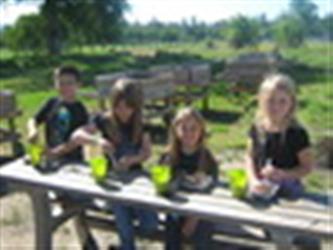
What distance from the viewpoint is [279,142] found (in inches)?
141

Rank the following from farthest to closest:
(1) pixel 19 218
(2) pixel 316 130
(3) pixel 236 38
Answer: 1. (3) pixel 236 38
2. (2) pixel 316 130
3. (1) pixel 19 218

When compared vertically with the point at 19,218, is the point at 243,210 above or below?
above

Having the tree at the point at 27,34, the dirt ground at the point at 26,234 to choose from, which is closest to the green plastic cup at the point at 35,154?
the dirt ground at the point at 26,234

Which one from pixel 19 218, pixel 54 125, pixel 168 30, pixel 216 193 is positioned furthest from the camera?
pixel 168 30

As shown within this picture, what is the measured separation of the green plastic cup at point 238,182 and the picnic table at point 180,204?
37mm

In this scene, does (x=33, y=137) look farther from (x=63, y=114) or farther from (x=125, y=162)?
(x=125, y=162)

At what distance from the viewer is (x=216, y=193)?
11.2 feet

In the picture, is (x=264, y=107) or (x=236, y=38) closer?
(x=264, y=107)

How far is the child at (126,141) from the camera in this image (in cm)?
392

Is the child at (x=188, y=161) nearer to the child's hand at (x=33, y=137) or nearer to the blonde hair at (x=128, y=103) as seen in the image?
the blonde hair at (x=128, y=103)

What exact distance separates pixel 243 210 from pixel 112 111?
4.00 ft

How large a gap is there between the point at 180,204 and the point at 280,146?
616mm

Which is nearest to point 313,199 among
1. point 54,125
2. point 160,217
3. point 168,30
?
point 160,217

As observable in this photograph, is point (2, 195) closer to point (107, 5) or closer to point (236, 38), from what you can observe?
point (107, 5)
